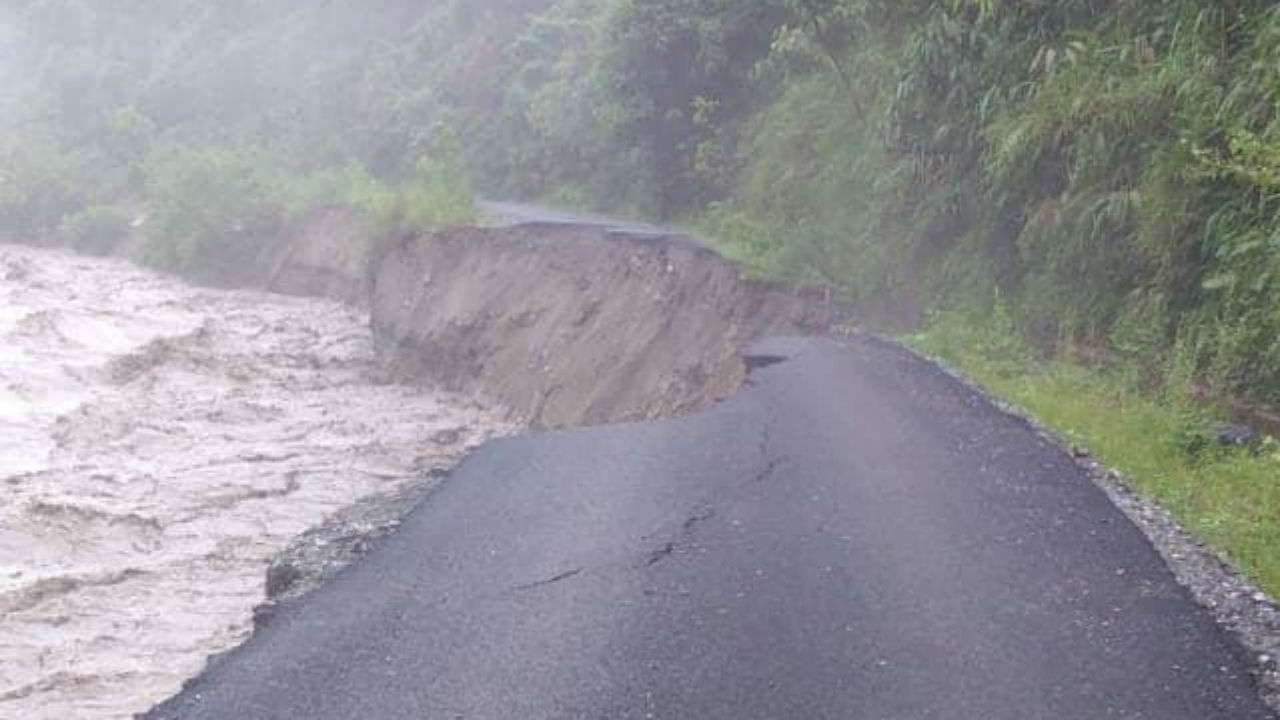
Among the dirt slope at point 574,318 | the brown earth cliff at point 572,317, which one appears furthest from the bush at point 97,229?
the dirt slope at point 574,318

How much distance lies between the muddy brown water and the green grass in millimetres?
5625

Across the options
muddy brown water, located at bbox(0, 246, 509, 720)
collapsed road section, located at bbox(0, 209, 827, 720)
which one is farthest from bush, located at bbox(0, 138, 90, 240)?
muddy brown water, located at bbox(0, 246, 509, 720)

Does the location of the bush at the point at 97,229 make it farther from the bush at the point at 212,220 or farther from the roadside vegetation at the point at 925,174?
the bush at the point at 212,220

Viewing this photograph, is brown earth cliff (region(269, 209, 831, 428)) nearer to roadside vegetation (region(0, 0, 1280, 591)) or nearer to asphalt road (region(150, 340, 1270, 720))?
roadside vegetation (region(0, 0, 1280, 591))

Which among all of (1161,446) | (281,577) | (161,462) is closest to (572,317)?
(161,462)

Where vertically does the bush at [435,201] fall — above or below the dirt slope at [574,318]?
above

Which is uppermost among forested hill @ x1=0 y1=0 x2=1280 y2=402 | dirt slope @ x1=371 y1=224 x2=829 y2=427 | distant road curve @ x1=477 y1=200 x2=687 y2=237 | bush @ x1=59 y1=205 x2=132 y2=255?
forested hill @ x1=0 y1=0 x2=1280 y2=402

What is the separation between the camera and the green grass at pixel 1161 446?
7.96 meters

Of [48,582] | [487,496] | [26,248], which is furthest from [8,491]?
[26,248]

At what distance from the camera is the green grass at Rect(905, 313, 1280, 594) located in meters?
7.96

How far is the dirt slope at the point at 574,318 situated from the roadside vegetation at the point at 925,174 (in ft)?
3.02

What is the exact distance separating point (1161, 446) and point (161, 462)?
409 inches

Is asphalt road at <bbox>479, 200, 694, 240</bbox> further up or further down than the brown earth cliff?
further up

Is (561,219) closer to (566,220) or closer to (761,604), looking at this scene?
(566,220)
